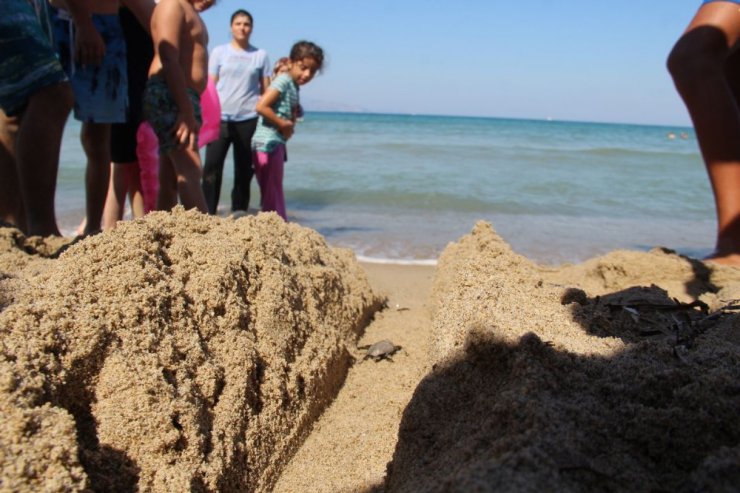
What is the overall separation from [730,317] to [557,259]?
3411mm

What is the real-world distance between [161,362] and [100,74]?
2.50m

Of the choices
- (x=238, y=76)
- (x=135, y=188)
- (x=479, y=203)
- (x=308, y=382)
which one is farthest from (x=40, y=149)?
(x=479, y=203)

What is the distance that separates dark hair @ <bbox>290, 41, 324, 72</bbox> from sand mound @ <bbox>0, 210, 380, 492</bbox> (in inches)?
127

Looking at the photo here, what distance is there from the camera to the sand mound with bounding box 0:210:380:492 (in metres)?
1.23

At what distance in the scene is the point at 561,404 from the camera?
4.17 feet

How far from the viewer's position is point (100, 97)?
3.38 m

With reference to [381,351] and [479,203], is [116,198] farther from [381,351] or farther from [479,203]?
[479,203]

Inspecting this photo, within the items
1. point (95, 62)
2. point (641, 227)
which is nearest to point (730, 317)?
point (95, 62)

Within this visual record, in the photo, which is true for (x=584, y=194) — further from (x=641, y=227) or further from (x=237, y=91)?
(x=237, y=91)

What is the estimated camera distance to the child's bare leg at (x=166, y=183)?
3459 millimetres

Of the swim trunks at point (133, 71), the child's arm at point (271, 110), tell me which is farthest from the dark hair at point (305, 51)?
the swim trunks at point (133, 71)

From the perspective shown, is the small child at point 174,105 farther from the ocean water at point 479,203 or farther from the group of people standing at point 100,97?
the ocean water at point 479,203

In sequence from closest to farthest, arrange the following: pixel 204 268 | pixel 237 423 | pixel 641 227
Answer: pixel 237 423 < pixel 204 268 < pixel 641 227

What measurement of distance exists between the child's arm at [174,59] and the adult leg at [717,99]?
8.70ft
